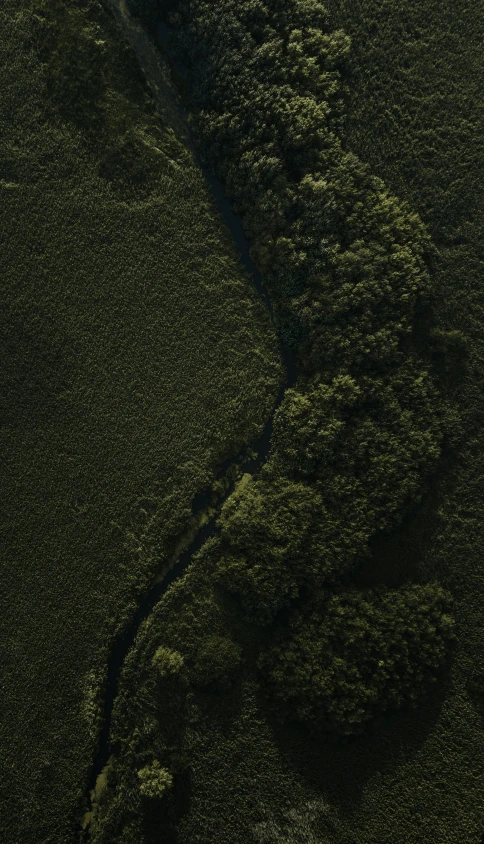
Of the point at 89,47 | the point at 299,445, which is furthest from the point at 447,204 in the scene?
the point at 89,47

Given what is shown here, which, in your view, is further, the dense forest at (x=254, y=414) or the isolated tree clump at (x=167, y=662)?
the isolated tree clump at (x=167, y=662)

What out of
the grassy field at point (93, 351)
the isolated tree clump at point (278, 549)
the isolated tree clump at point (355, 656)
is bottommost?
the isolated tree clump at point (355, 656)

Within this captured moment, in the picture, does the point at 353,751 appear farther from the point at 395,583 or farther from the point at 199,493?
the point at 199,493

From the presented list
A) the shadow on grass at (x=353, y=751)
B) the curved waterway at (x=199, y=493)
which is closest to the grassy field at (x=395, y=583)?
the shadow on grass at (x=353, y=751)

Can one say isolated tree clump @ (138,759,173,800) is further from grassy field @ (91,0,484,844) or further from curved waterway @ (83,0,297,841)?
curved waterway @ (83,0,297,841)

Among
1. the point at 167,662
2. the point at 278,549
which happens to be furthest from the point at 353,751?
the point at 278,549

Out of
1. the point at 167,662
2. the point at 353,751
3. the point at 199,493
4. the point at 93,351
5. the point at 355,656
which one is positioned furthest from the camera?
the point at 93,351

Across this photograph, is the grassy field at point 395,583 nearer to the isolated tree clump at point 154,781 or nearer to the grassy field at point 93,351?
the isolated tree clump at point 154,781
